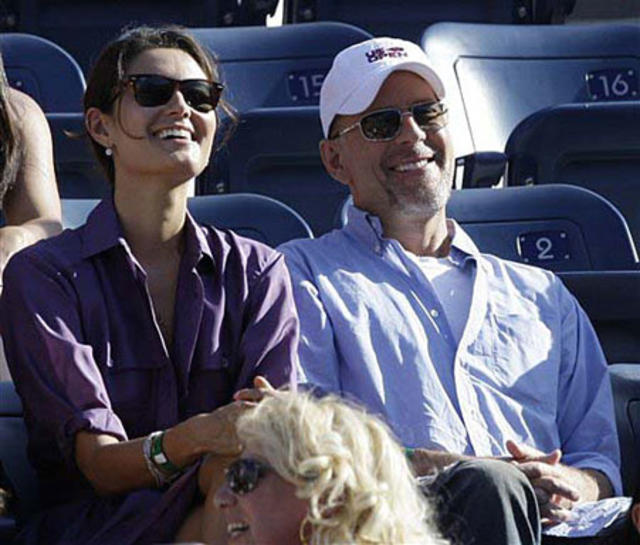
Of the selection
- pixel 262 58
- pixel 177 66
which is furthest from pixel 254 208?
pixel 262 58

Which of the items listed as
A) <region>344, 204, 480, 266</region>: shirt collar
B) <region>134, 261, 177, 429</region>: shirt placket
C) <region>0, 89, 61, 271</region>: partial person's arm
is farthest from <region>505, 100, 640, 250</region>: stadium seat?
<region>134, 261, 177, 429</region>: shirt placket

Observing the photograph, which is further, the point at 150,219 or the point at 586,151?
the point at 586,151

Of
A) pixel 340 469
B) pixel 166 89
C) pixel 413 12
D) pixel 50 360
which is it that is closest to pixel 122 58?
pixel 166 89

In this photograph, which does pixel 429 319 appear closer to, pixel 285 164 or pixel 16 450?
pixel 16 450

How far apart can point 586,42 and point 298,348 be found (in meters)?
2.97

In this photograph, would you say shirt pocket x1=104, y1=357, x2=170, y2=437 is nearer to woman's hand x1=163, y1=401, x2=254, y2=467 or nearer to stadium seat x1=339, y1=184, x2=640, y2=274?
woman's hand x1=163, y1=401, x2=254, y2=467

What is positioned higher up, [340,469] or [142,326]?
[340,469]

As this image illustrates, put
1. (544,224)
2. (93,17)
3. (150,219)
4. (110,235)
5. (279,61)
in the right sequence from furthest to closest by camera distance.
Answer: (93,17) < (279,61) < (544,224) < (150,219) < (110,235)

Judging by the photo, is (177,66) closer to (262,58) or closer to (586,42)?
(262,58)

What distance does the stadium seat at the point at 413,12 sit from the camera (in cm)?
716

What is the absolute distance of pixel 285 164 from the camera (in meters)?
5.50

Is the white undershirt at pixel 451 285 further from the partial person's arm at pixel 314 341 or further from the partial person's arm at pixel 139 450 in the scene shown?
the partial person's arm at pixel 139 450

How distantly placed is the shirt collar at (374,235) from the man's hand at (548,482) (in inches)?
24.7

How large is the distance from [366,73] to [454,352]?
67 centimetres
